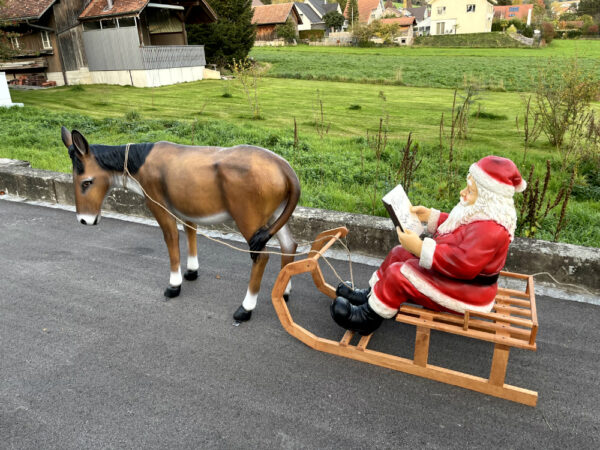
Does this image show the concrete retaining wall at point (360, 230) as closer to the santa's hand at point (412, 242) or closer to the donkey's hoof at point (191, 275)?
the donkey's hoof at point (191, 275)

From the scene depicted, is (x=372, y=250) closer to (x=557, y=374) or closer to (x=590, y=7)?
(x=557, y=374)

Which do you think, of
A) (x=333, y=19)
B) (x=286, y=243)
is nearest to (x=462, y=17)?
(x=333, y=19)

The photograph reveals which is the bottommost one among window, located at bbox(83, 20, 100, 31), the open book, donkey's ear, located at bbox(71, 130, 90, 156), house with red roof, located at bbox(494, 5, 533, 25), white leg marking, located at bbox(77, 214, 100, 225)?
white leg marking, located at bbox(77, 214, 100, 225)

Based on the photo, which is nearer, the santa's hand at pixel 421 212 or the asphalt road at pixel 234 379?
the asphalt road at pixel 234 379

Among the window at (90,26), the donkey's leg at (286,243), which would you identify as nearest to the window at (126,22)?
the window at (90,26)

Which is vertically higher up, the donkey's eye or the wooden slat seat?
the donkey's eye

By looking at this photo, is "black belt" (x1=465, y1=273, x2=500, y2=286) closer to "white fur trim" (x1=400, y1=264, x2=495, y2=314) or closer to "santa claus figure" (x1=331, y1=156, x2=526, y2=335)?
"santa claus figure" (x1=331, y1=156, x2=526, y2=335)

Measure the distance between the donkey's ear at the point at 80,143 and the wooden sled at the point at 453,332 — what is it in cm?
187

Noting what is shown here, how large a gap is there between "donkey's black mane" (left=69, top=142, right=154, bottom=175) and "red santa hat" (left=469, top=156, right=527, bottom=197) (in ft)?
8.04

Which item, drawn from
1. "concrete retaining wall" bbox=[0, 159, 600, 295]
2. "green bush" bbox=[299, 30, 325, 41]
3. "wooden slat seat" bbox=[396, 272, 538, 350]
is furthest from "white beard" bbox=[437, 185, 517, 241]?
"green bush" bbox=[299, 30, 325, 41]

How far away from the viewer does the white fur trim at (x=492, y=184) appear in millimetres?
2463

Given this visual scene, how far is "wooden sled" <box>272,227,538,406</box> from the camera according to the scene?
249cm

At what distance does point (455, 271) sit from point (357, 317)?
739 mm

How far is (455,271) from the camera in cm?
254
